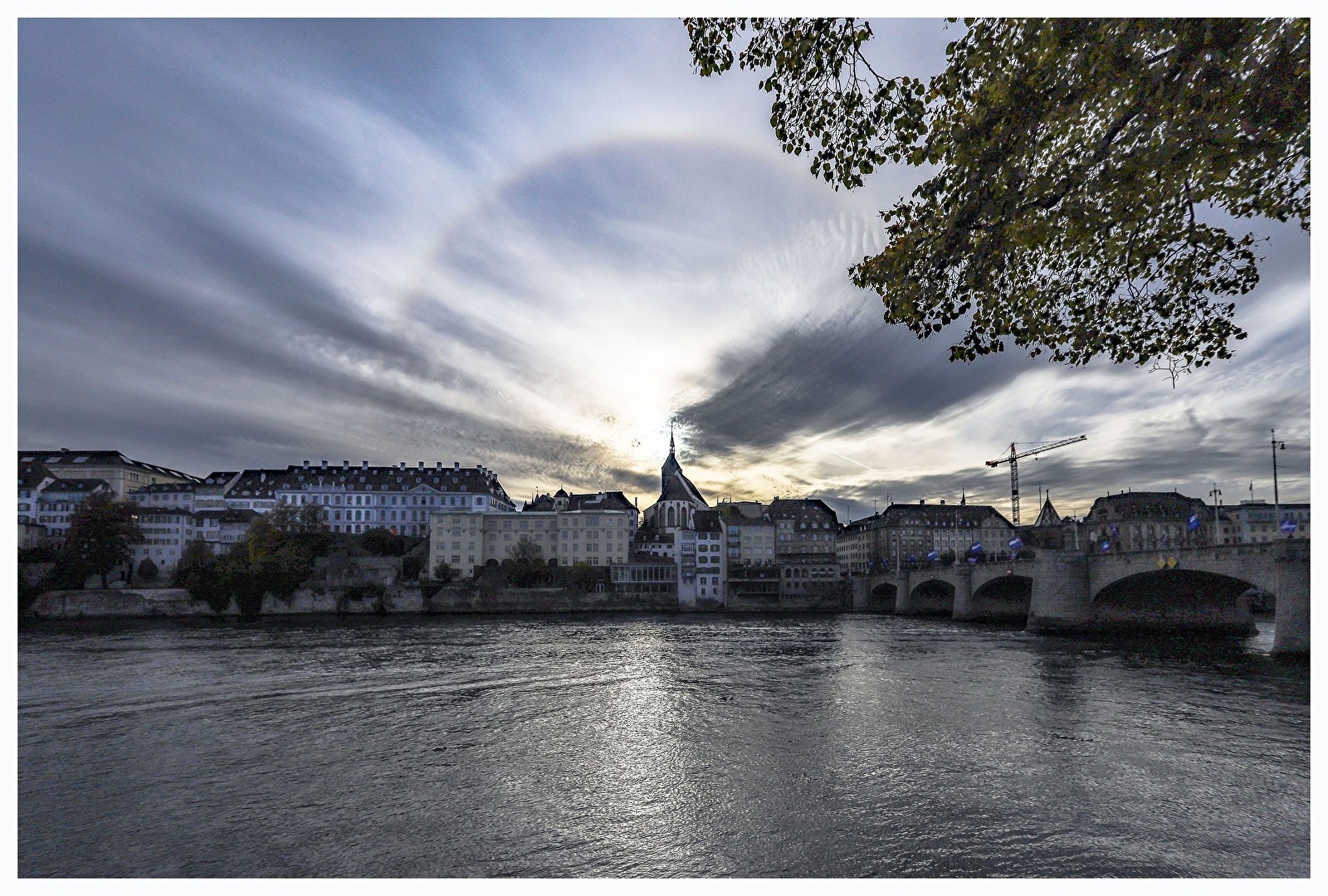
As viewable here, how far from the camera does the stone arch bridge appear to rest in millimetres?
33062

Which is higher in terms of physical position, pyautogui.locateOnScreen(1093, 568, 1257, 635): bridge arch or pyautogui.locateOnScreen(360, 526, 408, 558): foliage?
pyautogui.locateOnScreen(360, 526, 408, 558): foliage

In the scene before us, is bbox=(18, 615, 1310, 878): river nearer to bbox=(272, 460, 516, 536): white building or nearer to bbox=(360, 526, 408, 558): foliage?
A: bbox=(360, 526, 408, 558): foliage

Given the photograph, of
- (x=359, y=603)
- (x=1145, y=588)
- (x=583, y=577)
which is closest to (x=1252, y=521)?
(x=1145, y=588)

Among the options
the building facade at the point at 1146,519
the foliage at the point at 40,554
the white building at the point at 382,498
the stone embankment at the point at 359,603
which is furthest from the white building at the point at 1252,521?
the foliage at the point at 40,554

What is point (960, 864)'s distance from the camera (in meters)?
10.1

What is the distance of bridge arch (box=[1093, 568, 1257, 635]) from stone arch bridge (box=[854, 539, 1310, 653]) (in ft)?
0.18

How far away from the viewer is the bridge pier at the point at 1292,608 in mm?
32156

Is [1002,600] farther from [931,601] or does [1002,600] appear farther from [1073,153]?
[1073,153]

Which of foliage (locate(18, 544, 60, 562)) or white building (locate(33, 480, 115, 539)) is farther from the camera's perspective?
white building (locate(33, 480, 115, 539))

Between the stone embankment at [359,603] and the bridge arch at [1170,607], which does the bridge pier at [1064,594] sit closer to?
the bridge arch at [1170,607]

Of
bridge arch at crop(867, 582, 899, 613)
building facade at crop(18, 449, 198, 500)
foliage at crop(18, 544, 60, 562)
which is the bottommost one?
bridge arch at crop(867, 582, 899, 613)

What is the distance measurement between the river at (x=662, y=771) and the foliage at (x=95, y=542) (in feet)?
187

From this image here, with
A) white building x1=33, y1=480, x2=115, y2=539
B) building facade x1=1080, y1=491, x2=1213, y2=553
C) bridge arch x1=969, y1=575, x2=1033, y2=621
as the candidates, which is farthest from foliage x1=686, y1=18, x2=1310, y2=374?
white building x1=33, y1=480, x2=115, y2=539

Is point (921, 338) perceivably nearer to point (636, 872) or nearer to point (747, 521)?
point (636, 872)
